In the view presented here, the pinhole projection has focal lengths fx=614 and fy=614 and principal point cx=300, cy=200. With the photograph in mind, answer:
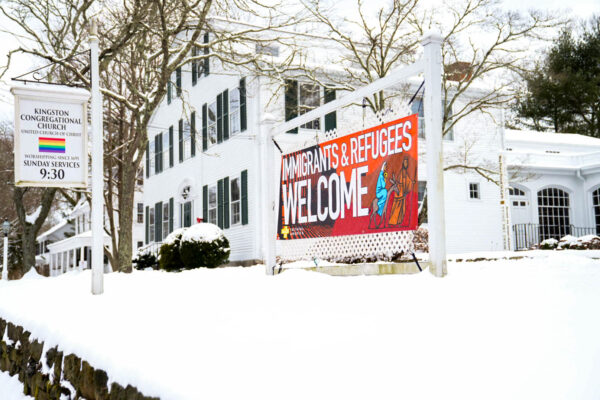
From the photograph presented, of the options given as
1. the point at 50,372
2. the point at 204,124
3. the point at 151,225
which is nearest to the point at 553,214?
the point at 204,124

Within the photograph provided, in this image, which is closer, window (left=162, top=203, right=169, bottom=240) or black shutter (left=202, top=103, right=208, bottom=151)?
black shutter (left=202, top=103, right=208, bottom=151)

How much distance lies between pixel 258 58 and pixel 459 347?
38.5 ft

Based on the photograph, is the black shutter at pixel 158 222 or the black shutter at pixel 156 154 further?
the black shutter at pixel 156 154

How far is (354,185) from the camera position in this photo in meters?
6.45

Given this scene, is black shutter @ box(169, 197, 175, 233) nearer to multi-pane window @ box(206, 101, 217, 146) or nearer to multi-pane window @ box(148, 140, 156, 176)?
multi-pane window @ box(148, 140, 156, 176)

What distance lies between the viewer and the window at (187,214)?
2195 centimetres

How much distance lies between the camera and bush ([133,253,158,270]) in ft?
67.1

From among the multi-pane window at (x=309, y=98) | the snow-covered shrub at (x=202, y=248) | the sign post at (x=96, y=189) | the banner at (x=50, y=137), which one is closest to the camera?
the sign post at (x=96, y=189)

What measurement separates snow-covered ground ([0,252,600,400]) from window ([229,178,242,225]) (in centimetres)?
1281

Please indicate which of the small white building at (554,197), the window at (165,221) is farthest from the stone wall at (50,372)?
the small white building at (554,197)

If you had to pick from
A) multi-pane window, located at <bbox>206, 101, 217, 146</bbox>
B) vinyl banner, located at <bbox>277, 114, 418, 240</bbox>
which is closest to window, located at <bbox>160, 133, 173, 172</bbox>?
multi-pane window, located at <bbox>206, 101, 217, 146</bbox>

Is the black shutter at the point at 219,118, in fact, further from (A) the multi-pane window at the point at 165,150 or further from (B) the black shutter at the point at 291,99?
(A) the multi-pane window at the point at 165,150

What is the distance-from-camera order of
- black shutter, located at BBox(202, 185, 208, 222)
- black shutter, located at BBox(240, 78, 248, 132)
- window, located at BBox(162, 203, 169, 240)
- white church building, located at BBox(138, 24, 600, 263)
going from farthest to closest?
1. window, located at BBox(162, 203, 169, 240)
2. black shutter, located at BBox(202, 185, 208, 222)
3. black shutter, located at BBox(240, 78, 248, 132)
4. white church building, located at BBox(138, 24, 600, 263)

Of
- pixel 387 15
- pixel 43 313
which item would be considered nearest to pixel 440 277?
pixel 43 313
